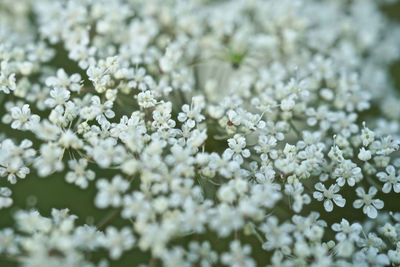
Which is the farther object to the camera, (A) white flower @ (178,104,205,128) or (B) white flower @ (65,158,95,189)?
(A) white flower @ (178,104,205,128)

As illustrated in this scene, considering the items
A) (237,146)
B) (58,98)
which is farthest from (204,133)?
(58,98)

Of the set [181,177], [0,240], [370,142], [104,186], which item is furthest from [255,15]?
[0,240]

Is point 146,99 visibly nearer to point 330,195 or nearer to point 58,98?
point 58,98

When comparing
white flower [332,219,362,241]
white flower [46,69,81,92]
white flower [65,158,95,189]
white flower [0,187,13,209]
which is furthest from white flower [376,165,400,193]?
white flower [0,187,13,209]

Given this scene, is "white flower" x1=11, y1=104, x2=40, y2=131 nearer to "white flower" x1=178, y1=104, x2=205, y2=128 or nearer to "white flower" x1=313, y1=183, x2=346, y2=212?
"white flower" x1=178, y1=104, x2=205, y2=128

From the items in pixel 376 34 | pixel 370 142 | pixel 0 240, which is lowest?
pixel 0 240

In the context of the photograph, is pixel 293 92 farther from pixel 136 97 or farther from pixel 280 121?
pixel 136 97

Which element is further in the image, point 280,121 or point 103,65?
point 280,121

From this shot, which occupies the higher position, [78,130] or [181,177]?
[78,130]

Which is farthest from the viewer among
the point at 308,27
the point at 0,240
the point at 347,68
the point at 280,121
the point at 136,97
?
the point at 308,27

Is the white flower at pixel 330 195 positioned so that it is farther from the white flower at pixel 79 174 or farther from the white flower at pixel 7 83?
the white flower at pixel 7 83
